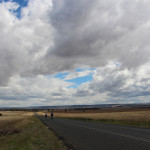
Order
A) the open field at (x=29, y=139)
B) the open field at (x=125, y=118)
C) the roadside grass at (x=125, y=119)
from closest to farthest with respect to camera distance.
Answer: the open field at (x=29, y=139)
the roadside grass at (x=125, y=119)
the open field at (x=125, y=118)

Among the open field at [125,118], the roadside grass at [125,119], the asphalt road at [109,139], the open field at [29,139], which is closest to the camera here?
the asphalt road at [109,139]

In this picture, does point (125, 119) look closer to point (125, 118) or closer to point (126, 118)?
point (126, 118)

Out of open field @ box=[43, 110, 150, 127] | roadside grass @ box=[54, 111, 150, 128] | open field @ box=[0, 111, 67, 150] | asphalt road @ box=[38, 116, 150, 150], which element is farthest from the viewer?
open field @ box=[43, 110, 150, 127]

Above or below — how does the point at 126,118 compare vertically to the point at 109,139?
above

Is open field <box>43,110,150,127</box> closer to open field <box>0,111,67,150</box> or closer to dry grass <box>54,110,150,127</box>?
dry grass <box>54,110,150,127</box>

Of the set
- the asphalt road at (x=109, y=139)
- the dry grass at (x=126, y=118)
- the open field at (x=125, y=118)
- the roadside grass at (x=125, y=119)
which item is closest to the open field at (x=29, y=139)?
the asphalt road at (x=109, y=139)

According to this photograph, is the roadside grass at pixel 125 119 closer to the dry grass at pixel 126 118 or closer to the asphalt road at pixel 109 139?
the dry grass at pixel 126 118

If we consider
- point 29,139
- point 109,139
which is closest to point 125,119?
point 109,139

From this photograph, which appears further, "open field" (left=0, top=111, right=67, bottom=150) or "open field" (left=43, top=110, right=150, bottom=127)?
"open field" (left=43, top=110, right=150, bottom=127)

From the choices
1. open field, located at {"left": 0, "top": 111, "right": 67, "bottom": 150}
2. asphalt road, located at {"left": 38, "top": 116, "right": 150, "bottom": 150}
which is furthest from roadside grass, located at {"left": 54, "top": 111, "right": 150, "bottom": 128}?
open field, located at {"left": 0, "top": 111, "right": 67, "bottom": 150}

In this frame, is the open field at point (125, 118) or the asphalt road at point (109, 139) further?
the open field at point (125, 118)

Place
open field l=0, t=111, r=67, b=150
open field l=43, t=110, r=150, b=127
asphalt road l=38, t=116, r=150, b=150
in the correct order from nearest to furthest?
asphalt road l=38, t=116, r=150, b=150
open field l=0, t=111, r=67, b=150
open field l=43, t=110, r=150, b=127

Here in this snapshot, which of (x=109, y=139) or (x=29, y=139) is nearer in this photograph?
(x=109, y=139)

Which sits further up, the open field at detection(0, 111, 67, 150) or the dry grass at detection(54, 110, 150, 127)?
the dry grass at detection(54, 110, 150, 127)
